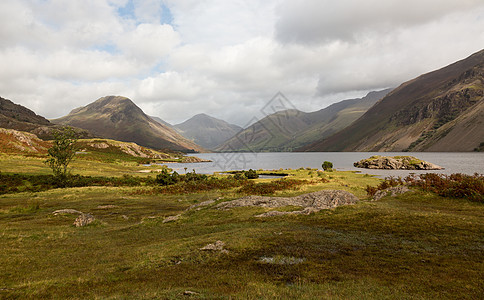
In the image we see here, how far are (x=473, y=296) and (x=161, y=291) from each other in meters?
10.7

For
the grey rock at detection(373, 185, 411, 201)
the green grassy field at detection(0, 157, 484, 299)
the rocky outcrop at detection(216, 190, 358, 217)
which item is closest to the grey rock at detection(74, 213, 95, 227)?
the green grassy field at detection(0, 157, 484, 299)

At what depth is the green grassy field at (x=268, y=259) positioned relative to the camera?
9.07m

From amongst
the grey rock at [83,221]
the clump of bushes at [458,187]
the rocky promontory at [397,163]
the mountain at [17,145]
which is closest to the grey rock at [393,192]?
the clump of bushes at [458,187]

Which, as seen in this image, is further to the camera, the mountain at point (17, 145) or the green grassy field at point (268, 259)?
the mountain at point (17, 145)

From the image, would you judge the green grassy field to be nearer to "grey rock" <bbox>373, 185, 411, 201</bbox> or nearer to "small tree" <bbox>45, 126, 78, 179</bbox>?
"grey rock" <bbox>373, 185, 411, 201</bbox>

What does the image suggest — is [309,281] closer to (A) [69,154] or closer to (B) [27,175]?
(A) [69,154]

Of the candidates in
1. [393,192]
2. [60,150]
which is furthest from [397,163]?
[60,150]

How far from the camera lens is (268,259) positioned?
12852 mm

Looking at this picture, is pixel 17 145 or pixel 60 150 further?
pixel 17 145

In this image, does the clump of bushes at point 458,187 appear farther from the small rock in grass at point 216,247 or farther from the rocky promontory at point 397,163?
the rocky promontory at point 397,163

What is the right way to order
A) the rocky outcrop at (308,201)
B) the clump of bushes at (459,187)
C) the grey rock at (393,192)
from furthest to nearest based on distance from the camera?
1. the grey rock at (393,192)
2. the rocky outcrop at (308,201)
3. the clump of bushes at (459,187)

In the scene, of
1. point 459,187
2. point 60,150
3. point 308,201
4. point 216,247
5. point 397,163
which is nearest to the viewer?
point 216,247

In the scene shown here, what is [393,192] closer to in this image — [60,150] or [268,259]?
[268,259]

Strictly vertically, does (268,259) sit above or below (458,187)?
below
